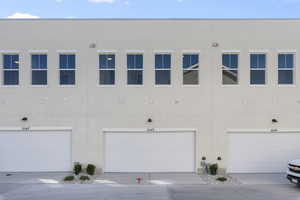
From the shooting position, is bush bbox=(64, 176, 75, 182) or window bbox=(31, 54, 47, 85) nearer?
bush bbox=(64, 176, 75, 182)

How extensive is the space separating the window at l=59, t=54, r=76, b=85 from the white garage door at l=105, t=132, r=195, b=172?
11.4ft

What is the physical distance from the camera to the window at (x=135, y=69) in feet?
40.5

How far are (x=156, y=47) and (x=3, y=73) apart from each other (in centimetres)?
802

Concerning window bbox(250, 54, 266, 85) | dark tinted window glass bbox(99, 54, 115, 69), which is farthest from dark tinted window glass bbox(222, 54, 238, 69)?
dark tinted window glass bbox(99, 54, 115, 69)

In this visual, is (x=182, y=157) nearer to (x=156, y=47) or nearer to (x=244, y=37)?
(x=156, y=47)

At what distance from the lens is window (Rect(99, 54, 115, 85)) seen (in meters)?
12.3

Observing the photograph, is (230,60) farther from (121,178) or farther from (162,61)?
(121,178)

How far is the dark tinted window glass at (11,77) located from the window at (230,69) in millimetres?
10710

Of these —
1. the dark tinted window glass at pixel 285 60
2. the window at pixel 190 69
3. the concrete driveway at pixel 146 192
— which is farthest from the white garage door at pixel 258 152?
the dark tinted window glass at pixel 285 60

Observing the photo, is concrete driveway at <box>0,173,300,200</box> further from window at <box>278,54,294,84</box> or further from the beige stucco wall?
window at <box>278,54,294,84</box>

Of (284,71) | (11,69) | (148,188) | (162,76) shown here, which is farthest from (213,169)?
(11,69)

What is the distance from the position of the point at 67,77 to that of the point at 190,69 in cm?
639

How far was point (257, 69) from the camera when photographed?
12367mm

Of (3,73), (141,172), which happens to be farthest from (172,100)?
(3,73)
